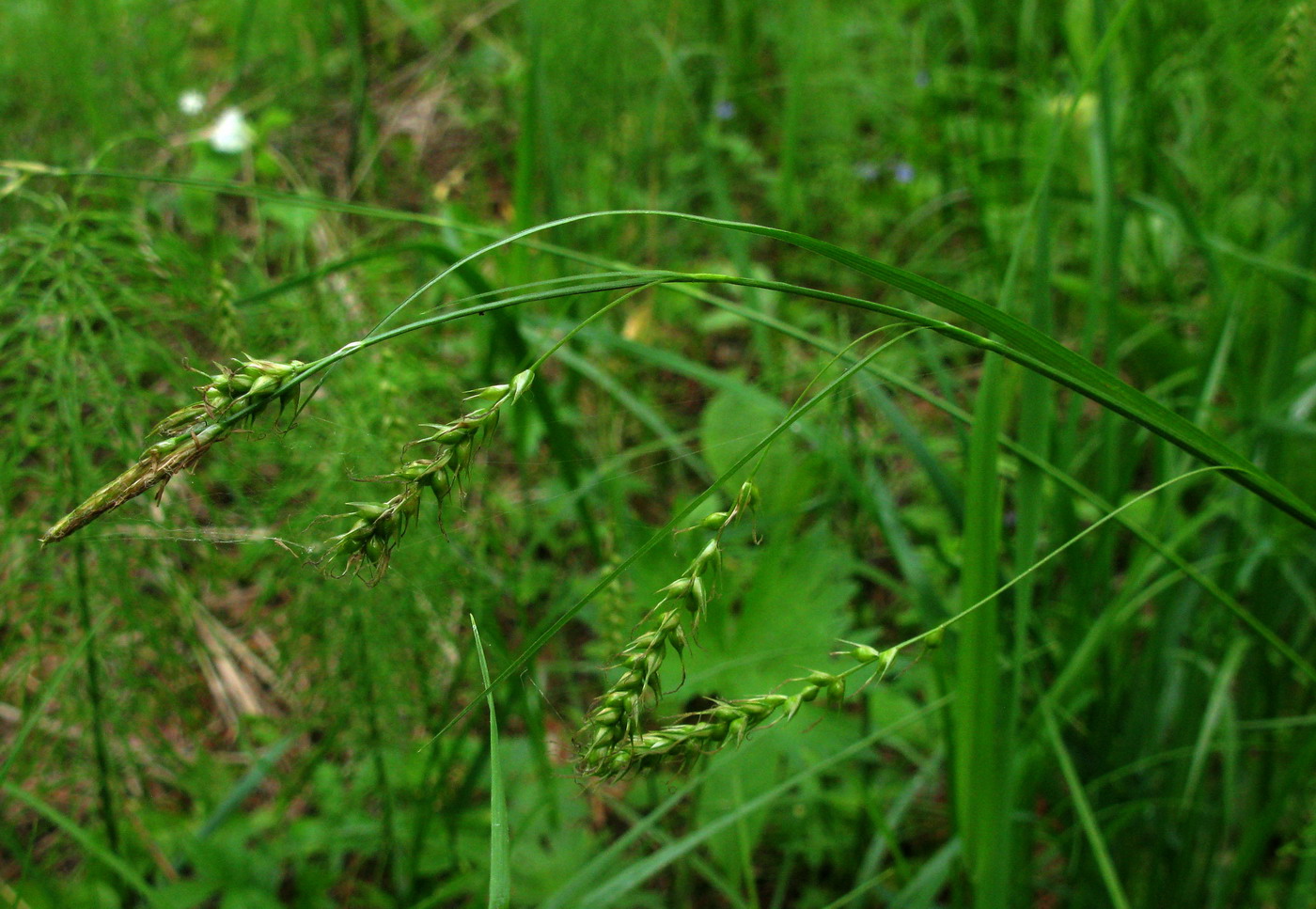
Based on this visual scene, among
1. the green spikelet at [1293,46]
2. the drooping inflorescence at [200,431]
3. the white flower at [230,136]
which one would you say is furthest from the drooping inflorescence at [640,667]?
the white flower at [230,136]

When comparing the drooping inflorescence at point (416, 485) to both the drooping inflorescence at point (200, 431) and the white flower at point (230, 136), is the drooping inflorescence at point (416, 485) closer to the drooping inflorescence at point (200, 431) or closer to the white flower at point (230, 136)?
the drooping inflorescence at point (200, 431)

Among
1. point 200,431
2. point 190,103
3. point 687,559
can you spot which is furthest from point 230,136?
point 200,431

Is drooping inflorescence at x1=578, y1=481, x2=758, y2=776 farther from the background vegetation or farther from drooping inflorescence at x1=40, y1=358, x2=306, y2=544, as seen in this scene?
drooping inflorescence at x1=40, y1=358, x2=306, y2=544

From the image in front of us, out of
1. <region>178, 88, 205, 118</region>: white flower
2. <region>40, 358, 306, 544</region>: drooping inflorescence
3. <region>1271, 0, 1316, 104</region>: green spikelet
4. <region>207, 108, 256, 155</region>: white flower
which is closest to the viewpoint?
<region>40, 358, 306, 544</region>: drooping inflorescence

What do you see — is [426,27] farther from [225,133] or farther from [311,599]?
[311,599]

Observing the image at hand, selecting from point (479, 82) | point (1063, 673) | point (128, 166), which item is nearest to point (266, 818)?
point (1063, 673)

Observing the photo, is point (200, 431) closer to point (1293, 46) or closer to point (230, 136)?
point (1293, 46)

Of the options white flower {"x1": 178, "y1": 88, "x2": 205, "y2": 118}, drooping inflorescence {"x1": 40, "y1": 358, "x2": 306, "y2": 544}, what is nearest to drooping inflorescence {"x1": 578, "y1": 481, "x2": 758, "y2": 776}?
drooping inflorescence {"x1": 40, "y1": 358, "x2": 306, "y2": 544}
